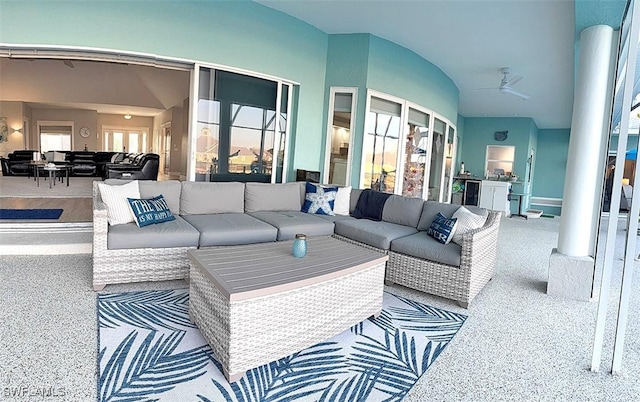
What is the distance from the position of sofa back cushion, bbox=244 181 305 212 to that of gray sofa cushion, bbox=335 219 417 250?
809 mm

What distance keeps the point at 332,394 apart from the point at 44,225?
161 inches

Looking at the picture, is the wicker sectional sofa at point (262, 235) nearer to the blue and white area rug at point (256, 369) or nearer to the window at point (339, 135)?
the blue and white area rug at point (256, 369)

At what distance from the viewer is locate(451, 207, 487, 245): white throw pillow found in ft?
11.0

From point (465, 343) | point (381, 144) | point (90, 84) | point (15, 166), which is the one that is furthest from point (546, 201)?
point (15, 166)

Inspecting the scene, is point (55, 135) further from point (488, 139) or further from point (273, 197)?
point (488, 139)

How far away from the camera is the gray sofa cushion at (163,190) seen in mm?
3715

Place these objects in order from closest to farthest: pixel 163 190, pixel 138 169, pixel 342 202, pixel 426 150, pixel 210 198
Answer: pixel 163 190, pixel 210 198, pixel 342 202, pixel 426 150, pixel 138 169

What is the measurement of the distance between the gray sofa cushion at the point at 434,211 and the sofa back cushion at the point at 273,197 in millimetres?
1574

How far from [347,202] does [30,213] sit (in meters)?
4.16

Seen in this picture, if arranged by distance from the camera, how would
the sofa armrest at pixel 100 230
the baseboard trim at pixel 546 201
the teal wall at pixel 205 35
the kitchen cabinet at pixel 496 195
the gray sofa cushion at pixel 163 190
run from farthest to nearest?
1. the baseboard trim at pixel 546 201
2. the kitchen cabinet at pixel 496 195
3. the teal wall at pixel 205 35
4. the gray sofa cushion at pixel 163 190
5. the sofa armrest at pixel 100 230

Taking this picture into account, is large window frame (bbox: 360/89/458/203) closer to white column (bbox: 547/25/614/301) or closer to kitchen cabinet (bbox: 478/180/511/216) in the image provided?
kitchen cabinet (bbox: 478/180/511/216)

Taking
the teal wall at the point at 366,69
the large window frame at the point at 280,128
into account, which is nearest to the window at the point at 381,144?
the teal wall at the point at 366,69

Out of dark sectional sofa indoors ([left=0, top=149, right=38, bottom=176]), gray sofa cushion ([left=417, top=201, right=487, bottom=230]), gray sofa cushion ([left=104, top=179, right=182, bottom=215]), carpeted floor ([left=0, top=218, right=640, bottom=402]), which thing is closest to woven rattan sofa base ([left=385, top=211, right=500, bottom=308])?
carpeted floor ([left=0, top=218, right=640, bottom=402])

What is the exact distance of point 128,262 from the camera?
3043mm
